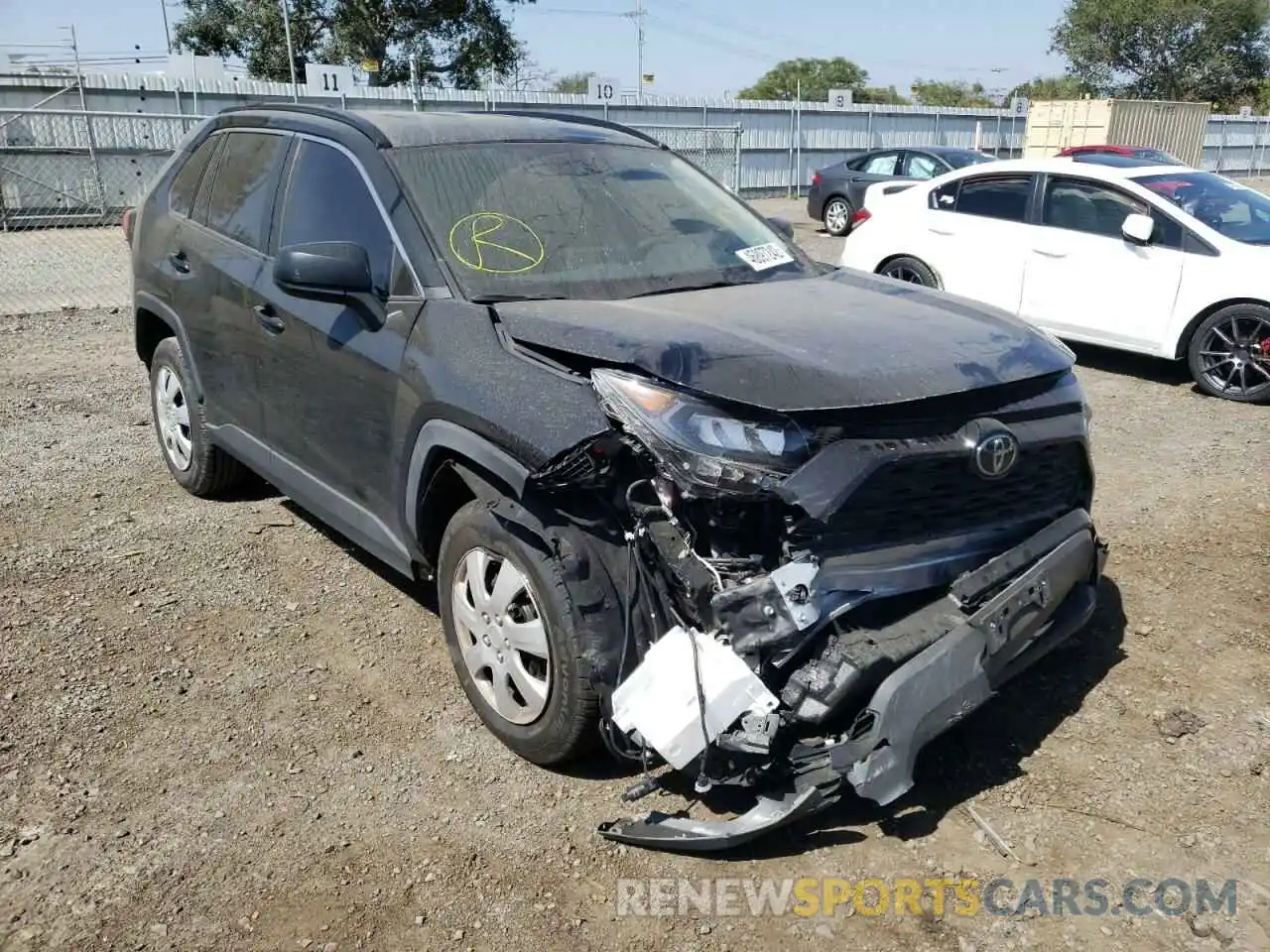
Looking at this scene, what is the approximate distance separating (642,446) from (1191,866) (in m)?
1.88

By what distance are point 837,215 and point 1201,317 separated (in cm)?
1118

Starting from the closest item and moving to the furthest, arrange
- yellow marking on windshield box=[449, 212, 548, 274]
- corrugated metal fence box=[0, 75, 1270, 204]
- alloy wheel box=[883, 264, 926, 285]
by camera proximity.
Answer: yellow marking on windshield box=[449, 212, 548, 274], alloy wheel box=[883, 264, 926, 285], corrugated metal fence box=[0, 75, 1270, 204]

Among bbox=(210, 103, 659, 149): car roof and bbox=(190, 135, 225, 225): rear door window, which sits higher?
bbox=(210, 103, 659, 149): car roof

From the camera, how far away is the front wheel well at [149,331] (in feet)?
18.1

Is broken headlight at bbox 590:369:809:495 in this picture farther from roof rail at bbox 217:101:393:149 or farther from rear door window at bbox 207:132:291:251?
rear door window at bbox 207:132:291:251

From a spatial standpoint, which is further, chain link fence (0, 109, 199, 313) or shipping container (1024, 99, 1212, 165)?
shipping container (1024, 99, 1212, 165)

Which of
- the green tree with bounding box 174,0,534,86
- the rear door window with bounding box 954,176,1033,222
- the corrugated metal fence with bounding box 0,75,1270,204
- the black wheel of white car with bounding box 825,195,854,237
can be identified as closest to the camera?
the rear door window with bounding box 954,176,1033,222

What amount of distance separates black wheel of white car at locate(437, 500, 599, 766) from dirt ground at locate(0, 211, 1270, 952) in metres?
0.18

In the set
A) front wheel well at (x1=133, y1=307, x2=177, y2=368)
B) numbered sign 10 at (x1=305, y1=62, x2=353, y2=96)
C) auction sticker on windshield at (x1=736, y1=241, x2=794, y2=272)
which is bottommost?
front wheel well at (x1=133, y1=307, x2=177, y2=368)

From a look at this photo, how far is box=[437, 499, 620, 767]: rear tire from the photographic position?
9.59ft

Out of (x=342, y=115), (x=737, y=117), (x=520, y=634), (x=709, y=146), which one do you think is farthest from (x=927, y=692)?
(x=737, y=117)

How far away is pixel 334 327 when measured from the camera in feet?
12.4

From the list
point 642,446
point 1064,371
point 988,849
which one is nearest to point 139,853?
point 642,446

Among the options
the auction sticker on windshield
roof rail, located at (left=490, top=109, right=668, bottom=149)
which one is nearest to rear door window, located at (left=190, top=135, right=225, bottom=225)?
roof rail, located at (left=490, top=109, right=668, bottom=149)
